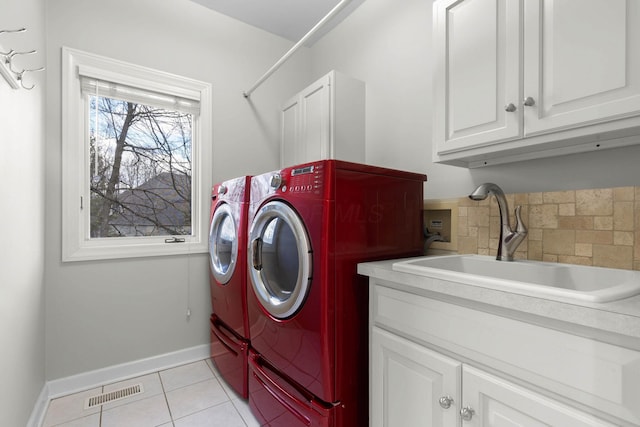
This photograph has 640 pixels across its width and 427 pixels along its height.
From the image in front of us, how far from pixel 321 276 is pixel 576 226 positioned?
1070 millimetres

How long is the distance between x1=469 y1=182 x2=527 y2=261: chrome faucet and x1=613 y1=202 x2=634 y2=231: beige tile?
11.6 inches

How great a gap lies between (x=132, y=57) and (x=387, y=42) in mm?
1864

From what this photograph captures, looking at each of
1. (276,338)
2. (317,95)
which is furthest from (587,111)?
(317,95)

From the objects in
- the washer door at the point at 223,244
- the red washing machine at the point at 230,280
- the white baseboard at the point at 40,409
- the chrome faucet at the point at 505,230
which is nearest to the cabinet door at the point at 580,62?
the chrome faucet at the point at 505,230

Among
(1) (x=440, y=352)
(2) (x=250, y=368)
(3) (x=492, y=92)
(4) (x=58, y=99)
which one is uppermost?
(4) (x=58, y=99)

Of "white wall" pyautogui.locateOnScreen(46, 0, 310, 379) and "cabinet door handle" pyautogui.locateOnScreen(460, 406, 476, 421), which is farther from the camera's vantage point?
"white wall" pyautogui.locateOnScreen(46, 0, 310, 379)

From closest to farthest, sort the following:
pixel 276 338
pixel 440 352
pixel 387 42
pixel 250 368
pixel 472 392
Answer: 1. pixel 472 392
2. pixel 440 352
3. pixel 276 338
4. pixel 250 368
5. pixel 387 42

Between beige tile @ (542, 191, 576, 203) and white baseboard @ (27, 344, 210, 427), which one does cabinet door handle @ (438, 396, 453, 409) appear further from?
white baseboard @ (27, 344, 210, 427)

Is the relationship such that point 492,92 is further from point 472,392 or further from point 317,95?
point 317,95

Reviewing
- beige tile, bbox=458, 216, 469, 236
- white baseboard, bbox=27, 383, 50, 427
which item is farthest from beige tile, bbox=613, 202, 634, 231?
white baseboard, bbox=27, 383, 50, 427

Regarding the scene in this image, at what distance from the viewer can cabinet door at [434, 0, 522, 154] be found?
119 centimetres

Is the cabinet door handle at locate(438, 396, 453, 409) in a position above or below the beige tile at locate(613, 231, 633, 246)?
below

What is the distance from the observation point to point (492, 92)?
125 cm

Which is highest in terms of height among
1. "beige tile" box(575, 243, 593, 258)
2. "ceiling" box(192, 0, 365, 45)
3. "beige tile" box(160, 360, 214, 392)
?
"ceiling" box(192, 0, 365, 45)
